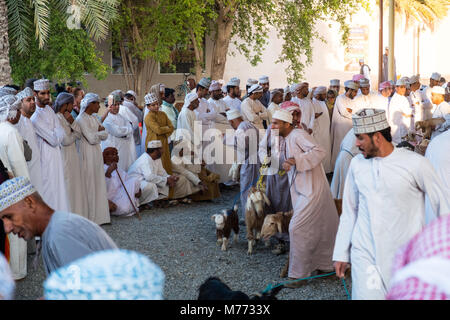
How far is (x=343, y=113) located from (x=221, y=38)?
21.5ft

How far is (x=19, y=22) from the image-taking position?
13.8 meters

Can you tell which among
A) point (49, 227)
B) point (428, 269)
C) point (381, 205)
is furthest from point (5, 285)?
point (381, 205)

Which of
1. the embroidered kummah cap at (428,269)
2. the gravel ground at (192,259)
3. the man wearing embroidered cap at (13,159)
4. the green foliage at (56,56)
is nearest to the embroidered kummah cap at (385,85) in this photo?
the gravel ground at (192,259)

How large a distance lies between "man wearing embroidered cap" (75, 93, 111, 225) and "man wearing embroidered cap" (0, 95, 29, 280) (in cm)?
229

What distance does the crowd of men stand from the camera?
412 cm

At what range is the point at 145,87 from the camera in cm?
2030

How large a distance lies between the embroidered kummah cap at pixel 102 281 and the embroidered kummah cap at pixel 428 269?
1.39 metres

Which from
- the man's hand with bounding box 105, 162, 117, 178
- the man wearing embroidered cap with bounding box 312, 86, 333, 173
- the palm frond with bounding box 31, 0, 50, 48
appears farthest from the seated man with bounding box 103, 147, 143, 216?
the man wearing embroidered cap with bounding box 312, 86, 333, 173

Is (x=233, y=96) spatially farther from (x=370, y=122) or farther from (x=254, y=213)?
(x=370, y=122)

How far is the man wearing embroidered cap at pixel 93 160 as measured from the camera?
9062mm

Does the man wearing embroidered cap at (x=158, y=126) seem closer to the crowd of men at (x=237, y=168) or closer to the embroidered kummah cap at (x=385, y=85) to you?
the crowd of men at (x=237, y=168)

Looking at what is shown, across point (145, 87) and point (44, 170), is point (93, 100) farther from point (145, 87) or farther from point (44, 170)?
point (145, 87)

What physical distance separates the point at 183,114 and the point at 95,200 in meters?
2.80

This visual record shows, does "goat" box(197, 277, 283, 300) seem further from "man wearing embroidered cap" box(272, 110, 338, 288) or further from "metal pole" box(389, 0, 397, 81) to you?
"metal pole" box(389, 0, 397, 81)
